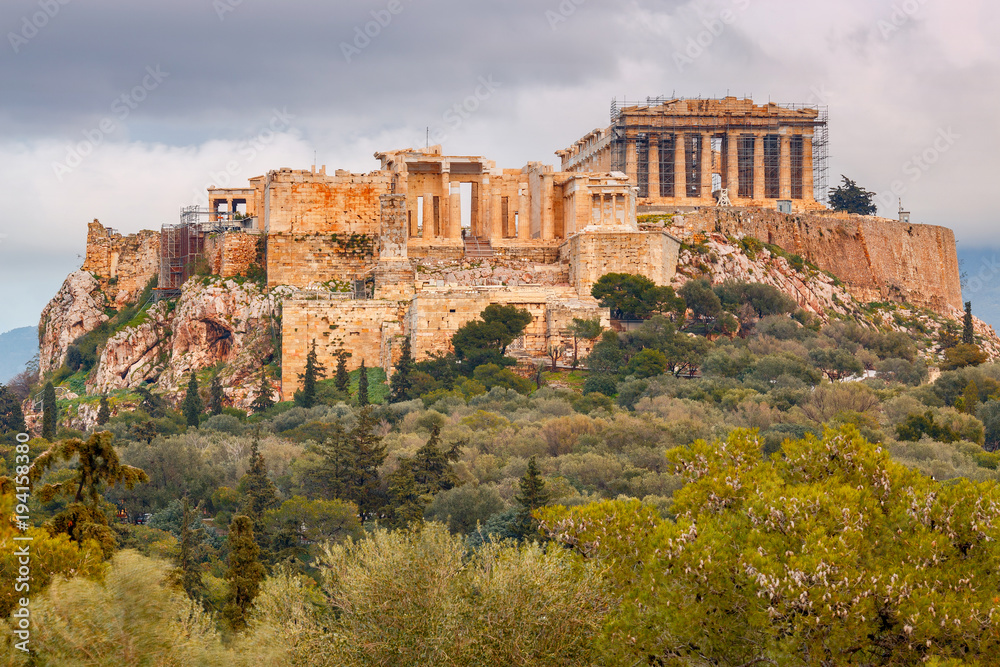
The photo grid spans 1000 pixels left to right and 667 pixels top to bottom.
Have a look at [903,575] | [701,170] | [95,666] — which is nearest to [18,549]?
[95,666]

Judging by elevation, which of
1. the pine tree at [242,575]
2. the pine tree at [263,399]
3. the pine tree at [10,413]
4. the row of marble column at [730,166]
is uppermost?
the row of marble column at [730,166]

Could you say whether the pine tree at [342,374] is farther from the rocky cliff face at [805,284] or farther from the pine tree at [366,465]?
the rocky cliff face at [805,284]

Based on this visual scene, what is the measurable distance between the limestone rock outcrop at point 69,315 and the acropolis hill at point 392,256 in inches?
3.0

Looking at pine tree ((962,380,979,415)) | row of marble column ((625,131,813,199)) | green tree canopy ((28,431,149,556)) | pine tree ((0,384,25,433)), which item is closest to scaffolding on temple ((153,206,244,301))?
pine tree ((0,384,25,433))

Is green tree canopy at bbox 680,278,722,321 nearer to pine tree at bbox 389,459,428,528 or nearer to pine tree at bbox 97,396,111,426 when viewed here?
pine tree at bbox 97,396,111,426

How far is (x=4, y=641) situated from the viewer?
15125mm

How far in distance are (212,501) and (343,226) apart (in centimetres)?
1689

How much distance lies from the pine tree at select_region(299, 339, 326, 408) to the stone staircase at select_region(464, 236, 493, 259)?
7.28 m

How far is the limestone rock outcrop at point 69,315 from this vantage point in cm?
5362

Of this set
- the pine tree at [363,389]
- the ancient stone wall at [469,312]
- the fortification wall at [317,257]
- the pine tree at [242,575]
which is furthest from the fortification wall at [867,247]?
the pine tree at [242,575]

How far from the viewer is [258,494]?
31.2 m

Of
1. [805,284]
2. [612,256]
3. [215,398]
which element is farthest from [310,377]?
[805,284]

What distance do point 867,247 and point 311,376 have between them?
28787mm

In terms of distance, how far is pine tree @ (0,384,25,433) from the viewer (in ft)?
147
